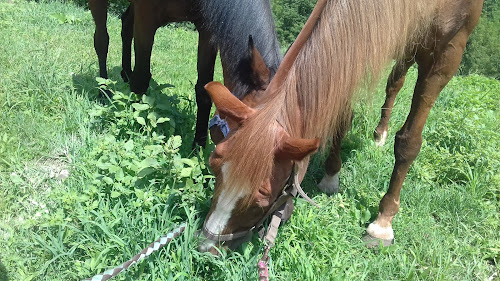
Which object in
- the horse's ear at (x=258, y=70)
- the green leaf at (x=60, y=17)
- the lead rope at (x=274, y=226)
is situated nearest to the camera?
the lead rope at (x=274, y=226)

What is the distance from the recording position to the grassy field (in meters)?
2.09

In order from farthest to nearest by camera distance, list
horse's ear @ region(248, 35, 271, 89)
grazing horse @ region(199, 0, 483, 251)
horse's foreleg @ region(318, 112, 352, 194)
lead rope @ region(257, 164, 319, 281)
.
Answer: horse's foreleg @ region(318, 112, 352, 194), horse's ear @ region(248, 35, 271, 89), lead rope @ region(257, 164, 319, 281), grazing horse @ region(199, 0, 483, 251)

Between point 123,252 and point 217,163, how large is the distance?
2.73 feet


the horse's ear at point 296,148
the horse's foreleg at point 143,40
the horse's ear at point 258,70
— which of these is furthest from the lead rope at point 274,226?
the horse's foreleg at point 143,40

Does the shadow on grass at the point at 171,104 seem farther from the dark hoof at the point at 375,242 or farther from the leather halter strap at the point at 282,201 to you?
the dark hoof at the point at 375,242

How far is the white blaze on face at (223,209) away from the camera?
1689mm

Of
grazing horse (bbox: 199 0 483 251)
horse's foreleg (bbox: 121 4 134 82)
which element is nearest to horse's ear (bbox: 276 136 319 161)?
grazing horse (bbox: 199 0 483 251)

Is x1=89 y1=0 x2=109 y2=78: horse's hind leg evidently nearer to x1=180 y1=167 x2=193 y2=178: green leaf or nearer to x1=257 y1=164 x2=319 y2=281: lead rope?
x1=180 y1=167 x2=193 y2=178: green leaf

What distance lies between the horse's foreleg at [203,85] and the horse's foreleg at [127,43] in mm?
1310

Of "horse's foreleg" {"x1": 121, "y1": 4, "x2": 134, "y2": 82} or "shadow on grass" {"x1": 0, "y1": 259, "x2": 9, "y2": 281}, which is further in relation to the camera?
"horse's foreleg" {"x1": 121, "y1": 4, "x2": 134, "y2": 82}

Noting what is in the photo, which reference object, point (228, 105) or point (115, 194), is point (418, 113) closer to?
point (228, 105)

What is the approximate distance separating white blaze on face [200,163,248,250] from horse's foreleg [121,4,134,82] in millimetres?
2901

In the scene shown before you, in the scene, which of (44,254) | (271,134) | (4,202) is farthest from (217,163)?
(4,202)

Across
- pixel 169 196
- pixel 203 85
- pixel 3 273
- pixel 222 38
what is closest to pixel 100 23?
pixel 203 85
